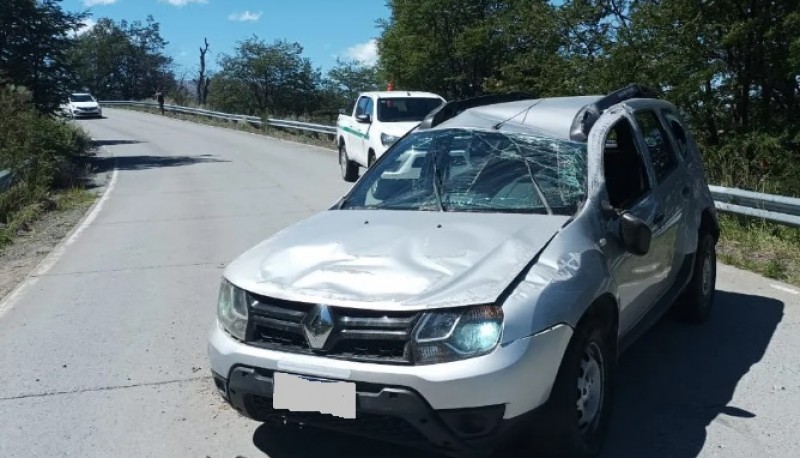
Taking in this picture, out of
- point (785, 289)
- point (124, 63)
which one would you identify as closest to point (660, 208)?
point (785, 289)

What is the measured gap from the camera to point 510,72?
19.2 metres

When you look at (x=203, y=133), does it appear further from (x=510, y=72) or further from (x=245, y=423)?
(x=245, y=423)

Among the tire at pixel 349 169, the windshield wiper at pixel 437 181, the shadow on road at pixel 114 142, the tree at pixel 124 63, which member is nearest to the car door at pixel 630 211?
the windshield wiper at pixel 437 181

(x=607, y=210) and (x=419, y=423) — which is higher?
(x=607, y=210)

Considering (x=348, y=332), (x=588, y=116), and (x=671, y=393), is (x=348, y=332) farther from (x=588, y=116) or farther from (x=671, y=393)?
(x=671, y=393)

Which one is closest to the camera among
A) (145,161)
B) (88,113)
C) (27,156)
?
(27,156)

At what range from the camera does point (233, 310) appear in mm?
3822

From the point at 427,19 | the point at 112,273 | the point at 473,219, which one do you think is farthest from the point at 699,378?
the point at 427,19

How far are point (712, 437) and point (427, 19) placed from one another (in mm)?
29043

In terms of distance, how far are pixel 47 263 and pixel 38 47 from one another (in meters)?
13.5

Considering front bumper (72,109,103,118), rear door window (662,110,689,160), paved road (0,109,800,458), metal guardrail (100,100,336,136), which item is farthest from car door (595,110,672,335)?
front bumper (72,109,103,118)

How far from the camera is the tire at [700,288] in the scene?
5.90 meters

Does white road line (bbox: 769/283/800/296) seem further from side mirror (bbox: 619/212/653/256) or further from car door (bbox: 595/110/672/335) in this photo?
side mirror (bbox: 619/212/653/256)

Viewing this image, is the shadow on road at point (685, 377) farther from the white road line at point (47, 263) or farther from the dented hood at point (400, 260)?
the white road line at point (47, 263)
